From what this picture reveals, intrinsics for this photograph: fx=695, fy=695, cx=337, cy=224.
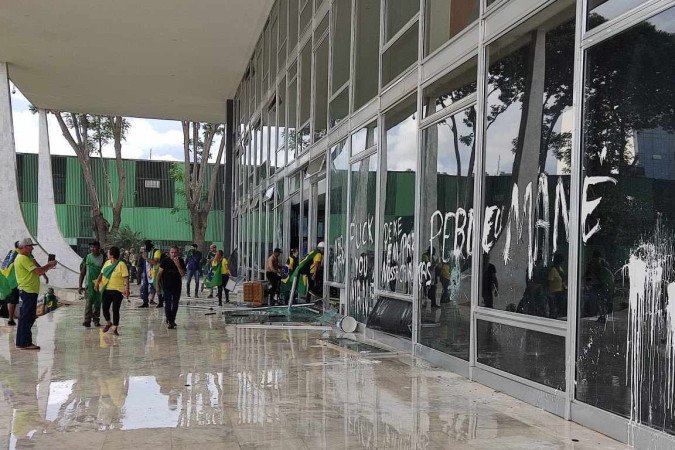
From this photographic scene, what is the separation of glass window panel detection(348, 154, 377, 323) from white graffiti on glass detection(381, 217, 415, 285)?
1.96 ft

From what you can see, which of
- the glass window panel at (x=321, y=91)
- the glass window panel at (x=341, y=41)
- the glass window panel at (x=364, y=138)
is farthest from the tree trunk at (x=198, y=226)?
the glass window panel at (x=364, y=138)

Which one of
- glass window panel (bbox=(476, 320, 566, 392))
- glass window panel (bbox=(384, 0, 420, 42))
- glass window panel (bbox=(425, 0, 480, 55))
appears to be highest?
glass window panel (bbox=(384, 0, 420, 42))

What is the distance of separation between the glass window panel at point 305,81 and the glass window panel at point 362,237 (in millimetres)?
4288

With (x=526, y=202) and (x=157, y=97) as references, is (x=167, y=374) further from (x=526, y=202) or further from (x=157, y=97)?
(x=157, y=97)

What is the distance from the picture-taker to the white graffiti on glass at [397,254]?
31.7 feet

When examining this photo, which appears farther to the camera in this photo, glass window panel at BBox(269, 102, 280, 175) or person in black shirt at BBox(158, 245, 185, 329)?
glass window panel at BBox(269, 102, 280, 175)

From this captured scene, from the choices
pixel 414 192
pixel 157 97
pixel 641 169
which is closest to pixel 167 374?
pixel 414 192

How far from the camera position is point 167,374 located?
760 cm

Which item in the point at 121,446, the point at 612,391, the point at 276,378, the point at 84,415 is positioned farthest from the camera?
the point at 276,378

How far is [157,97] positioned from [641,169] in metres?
27.4

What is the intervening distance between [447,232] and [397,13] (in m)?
3.88

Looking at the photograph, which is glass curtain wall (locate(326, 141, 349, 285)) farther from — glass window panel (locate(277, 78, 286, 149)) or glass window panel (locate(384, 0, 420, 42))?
glass window panel (locate(277, 78, 286, 149))

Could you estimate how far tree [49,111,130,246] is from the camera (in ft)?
121

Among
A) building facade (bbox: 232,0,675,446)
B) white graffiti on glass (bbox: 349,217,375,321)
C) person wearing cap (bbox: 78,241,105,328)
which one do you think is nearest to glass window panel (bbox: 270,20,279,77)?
building facade (bbox: 232,0,675,446)
